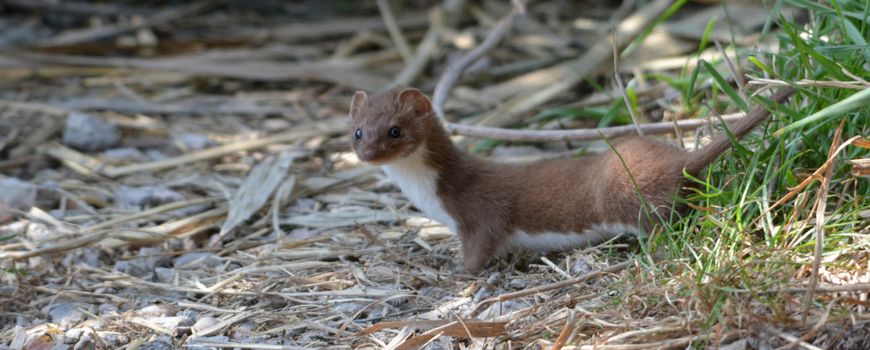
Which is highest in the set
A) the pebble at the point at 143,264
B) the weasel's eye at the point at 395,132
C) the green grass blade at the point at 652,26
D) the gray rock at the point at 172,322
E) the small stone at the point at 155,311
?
the green grass blade at the point at 652,26

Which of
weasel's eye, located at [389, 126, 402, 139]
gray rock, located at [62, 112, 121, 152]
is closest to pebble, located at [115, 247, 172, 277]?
weasel's eye, located at [389, 126, 402, 139]

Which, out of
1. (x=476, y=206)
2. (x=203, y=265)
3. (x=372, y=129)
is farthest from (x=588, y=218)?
(x=203, y=265)

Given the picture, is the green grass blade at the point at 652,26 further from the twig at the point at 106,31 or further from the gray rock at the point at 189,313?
the twig at the point at 106,31

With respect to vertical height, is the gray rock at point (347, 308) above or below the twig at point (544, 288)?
below

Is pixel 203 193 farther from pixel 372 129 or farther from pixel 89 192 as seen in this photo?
pixel 372 129

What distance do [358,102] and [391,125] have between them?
0.29m

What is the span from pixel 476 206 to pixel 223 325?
119 centimetres

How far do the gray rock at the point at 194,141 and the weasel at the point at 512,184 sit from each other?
86.8 inches

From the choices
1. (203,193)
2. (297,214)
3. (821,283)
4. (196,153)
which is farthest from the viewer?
(196,153)

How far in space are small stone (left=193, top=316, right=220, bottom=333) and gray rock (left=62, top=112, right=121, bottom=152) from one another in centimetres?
282

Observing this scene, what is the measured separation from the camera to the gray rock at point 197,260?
4562 mm

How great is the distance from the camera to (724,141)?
3.62 m

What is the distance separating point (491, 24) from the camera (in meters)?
7.82

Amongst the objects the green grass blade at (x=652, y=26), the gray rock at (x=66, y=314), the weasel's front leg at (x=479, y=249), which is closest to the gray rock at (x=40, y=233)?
the gray rock at (x=66, y=314)
